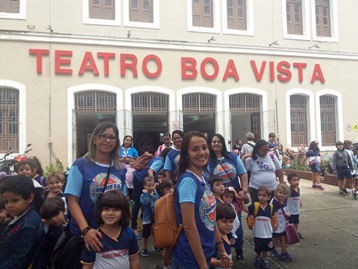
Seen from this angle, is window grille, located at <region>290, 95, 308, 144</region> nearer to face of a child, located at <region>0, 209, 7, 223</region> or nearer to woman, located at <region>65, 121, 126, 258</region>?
woman, located at <region>65, 121, 126, 258</region>

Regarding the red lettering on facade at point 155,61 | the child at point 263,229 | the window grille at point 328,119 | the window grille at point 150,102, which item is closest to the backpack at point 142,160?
the child at point 263,229

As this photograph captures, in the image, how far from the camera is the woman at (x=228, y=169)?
12.9 ft

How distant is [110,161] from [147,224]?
210 cm

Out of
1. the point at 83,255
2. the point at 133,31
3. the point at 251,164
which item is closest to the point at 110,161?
the point at 83,255

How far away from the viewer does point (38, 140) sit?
977 centimetres

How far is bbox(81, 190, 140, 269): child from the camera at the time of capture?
222 centimetres

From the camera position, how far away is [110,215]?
88.7 inches

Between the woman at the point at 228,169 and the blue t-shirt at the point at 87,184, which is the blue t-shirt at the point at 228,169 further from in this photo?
the blue t-shirt at the point at 87,184

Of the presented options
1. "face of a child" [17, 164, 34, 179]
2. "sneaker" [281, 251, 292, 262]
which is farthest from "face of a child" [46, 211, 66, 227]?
"sneaker" [281, 251, 292, 262]

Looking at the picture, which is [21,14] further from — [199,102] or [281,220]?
[281,220]

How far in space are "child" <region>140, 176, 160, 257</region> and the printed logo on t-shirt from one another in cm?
189

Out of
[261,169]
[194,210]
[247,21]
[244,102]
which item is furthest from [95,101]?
[194,210]

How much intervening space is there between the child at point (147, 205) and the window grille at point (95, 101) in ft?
22.1

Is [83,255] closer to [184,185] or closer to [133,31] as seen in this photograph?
[184,185]
